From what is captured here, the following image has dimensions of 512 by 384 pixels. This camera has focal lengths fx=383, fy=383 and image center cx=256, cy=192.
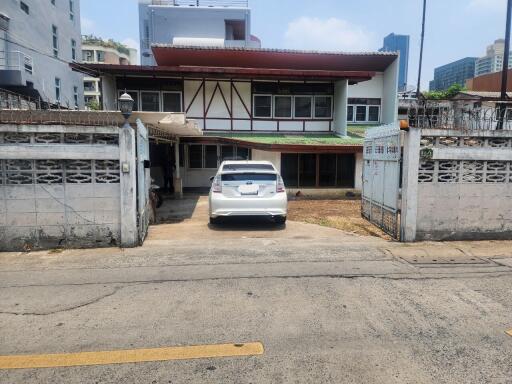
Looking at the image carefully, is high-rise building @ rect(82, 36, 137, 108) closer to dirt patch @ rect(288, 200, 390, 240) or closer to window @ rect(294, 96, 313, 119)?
window @ rect(294, 96, 313, 119)

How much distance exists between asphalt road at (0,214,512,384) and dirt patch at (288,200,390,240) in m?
2.16

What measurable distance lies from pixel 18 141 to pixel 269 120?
1310 cm

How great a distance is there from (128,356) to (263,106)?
1620cm

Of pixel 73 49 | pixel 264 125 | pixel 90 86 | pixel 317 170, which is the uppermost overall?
pixel 90 86

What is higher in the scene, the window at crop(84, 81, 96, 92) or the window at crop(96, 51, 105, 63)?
the window at crop(96, 51, 105, 63)

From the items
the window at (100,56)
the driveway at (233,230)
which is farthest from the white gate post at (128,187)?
the window at (100,56)

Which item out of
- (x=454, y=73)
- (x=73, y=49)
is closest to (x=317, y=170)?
(x=73, y=49)

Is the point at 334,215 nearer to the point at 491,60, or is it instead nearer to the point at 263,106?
the point at 263,106

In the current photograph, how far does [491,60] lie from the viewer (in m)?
36.2

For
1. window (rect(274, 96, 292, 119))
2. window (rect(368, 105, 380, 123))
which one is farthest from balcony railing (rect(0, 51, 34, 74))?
window (rect(368, 105, 380, 123))

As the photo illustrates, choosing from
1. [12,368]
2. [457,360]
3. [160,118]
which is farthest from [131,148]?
[457,360]

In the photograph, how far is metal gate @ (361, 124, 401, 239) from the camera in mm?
7832

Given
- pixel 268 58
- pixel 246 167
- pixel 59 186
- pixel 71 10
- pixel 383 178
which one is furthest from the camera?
pixel 71 10

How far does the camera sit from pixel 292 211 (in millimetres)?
11883
